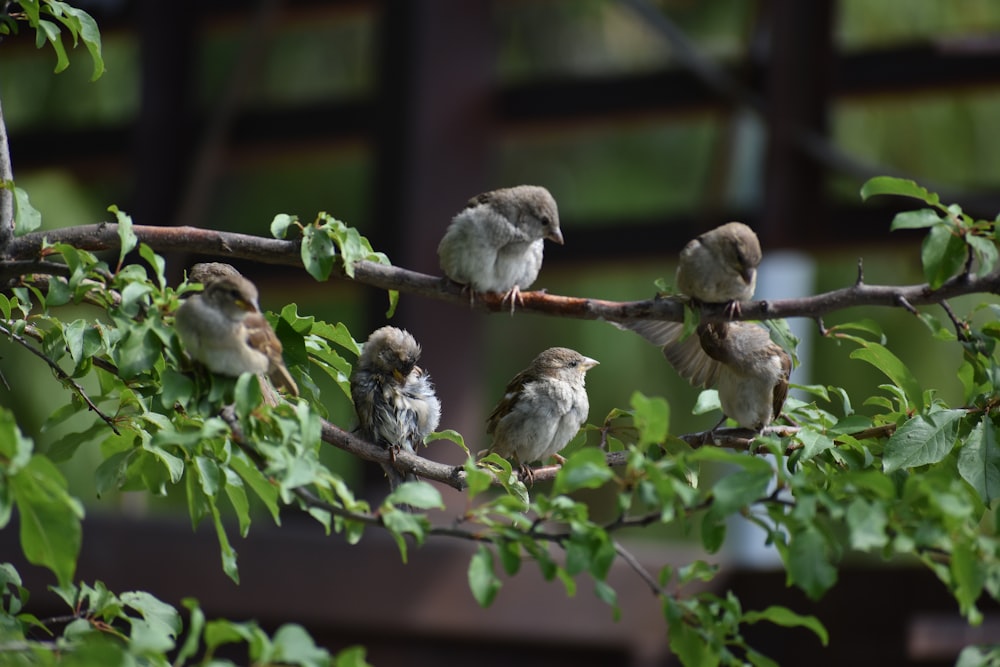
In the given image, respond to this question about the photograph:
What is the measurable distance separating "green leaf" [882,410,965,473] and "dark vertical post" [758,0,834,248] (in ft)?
9.74

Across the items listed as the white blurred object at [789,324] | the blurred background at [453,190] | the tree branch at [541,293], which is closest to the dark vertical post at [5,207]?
the tree branch at [541,293]

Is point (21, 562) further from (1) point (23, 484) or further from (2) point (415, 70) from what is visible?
(1) point (23, 484)

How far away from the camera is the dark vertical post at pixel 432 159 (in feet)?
17.8

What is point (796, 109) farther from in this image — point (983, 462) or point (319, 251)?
point (319, 251)

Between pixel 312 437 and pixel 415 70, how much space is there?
380 centimetres

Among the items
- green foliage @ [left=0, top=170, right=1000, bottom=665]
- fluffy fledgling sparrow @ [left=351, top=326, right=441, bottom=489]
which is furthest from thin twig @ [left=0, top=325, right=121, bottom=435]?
fluffy fledgling sparrow @ [left=351, top=326, right=441, bottom=489]

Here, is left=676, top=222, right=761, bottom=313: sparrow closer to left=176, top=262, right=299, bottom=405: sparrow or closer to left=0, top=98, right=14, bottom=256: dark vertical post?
left=176, top=262, right=299, bottom=405: sparrow

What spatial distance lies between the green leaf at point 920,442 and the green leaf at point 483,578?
764mm

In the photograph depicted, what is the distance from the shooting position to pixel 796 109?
5332 mm

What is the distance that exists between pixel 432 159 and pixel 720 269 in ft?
10.0

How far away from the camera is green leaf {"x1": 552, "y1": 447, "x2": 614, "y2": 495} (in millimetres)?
1843

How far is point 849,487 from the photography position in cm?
193

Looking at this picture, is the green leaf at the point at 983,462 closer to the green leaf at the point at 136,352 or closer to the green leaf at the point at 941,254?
the green leaf at the point at 941,254

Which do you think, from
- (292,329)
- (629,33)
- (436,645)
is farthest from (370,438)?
(629,33)
